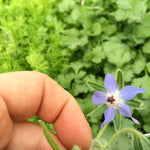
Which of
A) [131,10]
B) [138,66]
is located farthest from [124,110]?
[131,10]

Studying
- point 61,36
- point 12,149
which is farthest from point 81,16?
point 12,149

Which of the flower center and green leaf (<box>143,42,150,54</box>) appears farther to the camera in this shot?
green leaf (<box>143,42,150,54</box>)

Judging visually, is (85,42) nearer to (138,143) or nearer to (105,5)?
(105,5)

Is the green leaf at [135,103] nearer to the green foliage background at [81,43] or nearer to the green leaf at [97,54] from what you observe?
the green foliage background at [81,43]

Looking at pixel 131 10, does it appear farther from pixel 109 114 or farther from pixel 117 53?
pixel 109 114

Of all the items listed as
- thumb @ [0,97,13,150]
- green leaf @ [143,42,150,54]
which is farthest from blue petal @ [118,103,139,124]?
green leaf @ [143,42,150,54]

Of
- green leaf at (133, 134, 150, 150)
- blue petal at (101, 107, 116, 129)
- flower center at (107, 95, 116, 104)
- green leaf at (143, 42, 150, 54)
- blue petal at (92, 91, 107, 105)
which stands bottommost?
green leaf at (133, 134, 150, 150)

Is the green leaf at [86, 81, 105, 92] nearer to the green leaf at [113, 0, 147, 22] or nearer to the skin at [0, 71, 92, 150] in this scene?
the skin at [0, 71, 92, 150]
